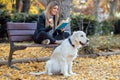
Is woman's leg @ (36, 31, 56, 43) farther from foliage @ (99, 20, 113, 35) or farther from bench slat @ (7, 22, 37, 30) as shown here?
foliage @ (99, 20, 113, 35)

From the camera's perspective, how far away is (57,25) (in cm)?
790

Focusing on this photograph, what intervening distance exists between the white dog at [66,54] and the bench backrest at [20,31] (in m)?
1.24

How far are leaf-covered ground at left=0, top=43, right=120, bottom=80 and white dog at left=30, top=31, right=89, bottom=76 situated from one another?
0.51 ft

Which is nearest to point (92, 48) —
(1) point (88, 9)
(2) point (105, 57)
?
(2) point (105, 57)

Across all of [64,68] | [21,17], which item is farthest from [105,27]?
[64,68]

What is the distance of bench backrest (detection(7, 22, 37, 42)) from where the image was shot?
A: 7.65 m

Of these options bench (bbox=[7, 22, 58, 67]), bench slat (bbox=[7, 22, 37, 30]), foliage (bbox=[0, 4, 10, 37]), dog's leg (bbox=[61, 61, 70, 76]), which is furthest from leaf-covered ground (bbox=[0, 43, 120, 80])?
foliage (bbox=[0, 4, 10, 37])

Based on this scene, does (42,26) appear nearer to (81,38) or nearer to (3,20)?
(81,38)

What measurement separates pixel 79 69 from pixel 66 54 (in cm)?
119

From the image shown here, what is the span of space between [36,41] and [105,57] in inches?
111

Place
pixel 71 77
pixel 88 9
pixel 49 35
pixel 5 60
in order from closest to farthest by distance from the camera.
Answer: pixel 71 77, pixel 49 35, pixel 5 60, pixel 88 9

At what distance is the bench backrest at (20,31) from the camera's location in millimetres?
7652

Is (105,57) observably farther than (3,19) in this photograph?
No

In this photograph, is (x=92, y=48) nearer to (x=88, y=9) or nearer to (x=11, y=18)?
(x=11, y=18)
